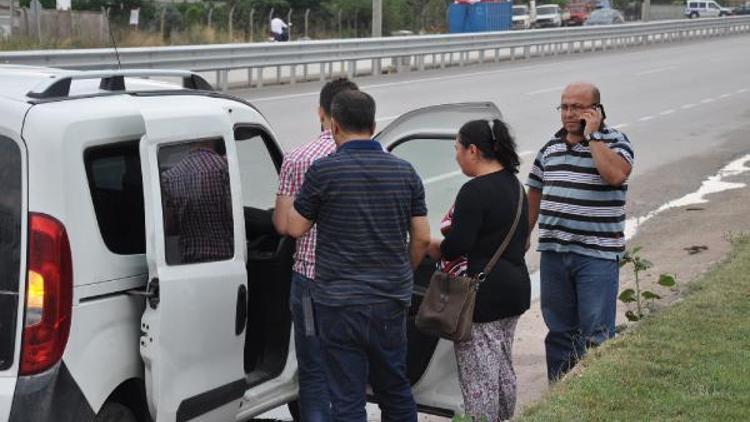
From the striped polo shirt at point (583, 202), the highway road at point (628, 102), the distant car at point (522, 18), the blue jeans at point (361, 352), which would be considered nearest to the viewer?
the blue jeans at point (361, 352)

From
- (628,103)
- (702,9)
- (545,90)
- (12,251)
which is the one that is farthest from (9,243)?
(702,9)

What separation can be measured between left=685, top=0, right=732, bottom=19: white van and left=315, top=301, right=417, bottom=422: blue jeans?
8661cm

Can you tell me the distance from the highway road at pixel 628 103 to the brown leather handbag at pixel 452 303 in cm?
307

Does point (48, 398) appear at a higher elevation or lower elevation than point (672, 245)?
higher

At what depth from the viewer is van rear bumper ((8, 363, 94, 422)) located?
4.10 meters

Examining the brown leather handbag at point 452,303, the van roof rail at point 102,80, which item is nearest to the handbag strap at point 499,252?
the brown leather handbag at point 452,303

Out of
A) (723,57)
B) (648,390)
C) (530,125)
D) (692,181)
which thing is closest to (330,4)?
(723,57)

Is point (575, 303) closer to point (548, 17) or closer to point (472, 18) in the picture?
point (472, 18)

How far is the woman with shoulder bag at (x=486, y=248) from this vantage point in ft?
17.3

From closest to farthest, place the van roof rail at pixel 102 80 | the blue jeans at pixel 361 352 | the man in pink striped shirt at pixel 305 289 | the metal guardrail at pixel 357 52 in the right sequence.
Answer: the van roof rail at pixel 102 80 < the blue jeans at pixel 361 352 < the man in pink striped shirt at pixel 305 289 < the metal guardrail at pixel 357 52

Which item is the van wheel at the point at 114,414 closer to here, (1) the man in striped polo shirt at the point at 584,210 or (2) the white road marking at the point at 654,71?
(1) the man in striped polo shirt at the point at 584,210

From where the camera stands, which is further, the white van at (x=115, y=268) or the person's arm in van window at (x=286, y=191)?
the person's arm in van window at (x=286, y=191)

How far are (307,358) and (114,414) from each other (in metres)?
0.94

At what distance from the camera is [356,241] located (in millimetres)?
4773
